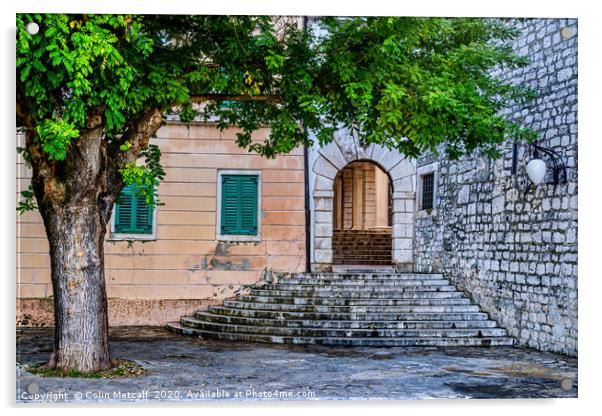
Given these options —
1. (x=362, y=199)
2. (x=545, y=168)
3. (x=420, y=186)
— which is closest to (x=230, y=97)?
(x=545, y=168)

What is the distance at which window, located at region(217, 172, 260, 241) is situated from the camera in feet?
38.1

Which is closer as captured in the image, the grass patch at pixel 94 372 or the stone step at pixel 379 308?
the grass patch at pixel 94 372

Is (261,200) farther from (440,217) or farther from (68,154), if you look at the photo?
(68,154)

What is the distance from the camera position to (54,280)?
7340 millimetres

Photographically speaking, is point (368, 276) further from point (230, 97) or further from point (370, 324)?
point (230, 97)

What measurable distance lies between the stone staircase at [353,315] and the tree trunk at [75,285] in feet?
9.52

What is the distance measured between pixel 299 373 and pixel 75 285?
2.10m

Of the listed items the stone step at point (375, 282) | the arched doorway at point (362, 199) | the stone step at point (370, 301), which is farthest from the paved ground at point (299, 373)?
the arched doorway at point (362, 199)

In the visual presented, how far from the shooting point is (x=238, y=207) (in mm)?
11656

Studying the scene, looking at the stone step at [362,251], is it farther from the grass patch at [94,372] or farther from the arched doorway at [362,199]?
the grass patch at [94,372]

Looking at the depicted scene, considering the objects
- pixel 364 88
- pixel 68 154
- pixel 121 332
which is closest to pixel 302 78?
pixel 364 88

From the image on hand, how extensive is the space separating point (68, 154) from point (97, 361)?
1.74m

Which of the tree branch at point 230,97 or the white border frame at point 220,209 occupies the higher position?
the tree branch at point 230,97

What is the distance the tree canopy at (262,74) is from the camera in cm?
670
